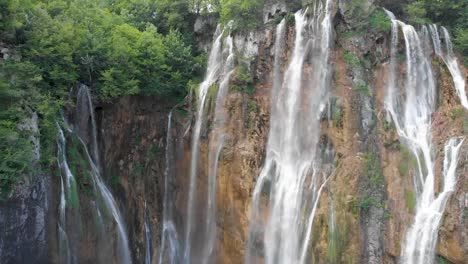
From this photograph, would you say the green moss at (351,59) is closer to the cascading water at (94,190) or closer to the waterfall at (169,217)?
the waterfall at (169,217)

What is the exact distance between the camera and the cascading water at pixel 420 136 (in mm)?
14516

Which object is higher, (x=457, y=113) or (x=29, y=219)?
(x=457, y=113)

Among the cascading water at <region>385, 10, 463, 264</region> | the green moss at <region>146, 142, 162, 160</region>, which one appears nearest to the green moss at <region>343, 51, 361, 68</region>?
the cascading water at <region>385, 10, 463, 264</region>

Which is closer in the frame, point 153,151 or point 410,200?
point 410,200

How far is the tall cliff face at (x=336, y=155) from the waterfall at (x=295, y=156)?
13.4 inches

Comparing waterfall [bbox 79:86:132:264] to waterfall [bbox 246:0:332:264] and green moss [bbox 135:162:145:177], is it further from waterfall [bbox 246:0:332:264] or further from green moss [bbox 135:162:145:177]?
waterfall [bbox 246:0:332:264]

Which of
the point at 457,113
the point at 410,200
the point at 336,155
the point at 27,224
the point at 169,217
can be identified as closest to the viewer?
the point at 27,224

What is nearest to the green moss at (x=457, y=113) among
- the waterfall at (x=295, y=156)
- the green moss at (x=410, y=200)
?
the green moss at (x=410, y=200)

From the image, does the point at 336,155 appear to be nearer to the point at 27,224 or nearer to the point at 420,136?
the point at 420,136

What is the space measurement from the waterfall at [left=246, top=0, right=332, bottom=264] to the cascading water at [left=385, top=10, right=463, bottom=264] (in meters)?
2.70

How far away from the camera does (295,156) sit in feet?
59.0

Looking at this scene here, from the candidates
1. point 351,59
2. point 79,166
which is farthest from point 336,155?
point 79,166

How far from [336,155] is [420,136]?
9.84ft

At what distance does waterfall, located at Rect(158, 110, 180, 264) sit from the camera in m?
19.5
